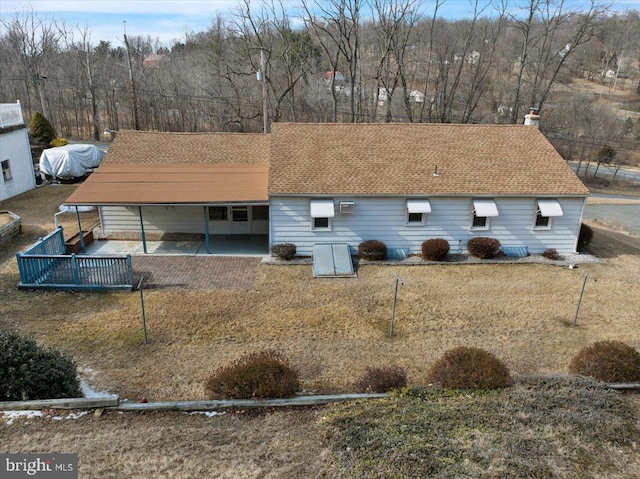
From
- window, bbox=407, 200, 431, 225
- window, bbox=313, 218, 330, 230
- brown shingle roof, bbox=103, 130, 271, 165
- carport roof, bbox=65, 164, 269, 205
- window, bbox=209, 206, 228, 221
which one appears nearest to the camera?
carport roof, bbox=65, 164, 269, 205

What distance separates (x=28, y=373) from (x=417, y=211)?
41.9 feet

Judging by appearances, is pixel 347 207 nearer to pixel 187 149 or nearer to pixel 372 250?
pixel 372 250

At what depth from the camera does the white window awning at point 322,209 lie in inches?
648

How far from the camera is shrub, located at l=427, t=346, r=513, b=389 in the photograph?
8172 millimetres

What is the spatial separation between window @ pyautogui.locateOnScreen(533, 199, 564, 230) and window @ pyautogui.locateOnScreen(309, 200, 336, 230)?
7809 millimetres

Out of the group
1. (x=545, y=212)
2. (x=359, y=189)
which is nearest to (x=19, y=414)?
(x=359, y=189)

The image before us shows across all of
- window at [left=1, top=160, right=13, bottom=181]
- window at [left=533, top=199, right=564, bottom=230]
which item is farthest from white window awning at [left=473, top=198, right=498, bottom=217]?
window at [left=1, top=160, right=13, bottom=181]

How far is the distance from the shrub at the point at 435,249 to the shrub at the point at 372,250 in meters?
1.53

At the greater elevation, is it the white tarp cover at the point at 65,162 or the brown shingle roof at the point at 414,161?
the brown shingle roof at the point at 414,161

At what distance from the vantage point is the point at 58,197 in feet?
79.3

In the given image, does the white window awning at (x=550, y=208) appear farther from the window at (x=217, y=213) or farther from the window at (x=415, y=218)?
the window at (x=217, y=213)

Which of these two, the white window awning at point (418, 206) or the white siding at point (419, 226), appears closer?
the white window awning at point (418, 206)

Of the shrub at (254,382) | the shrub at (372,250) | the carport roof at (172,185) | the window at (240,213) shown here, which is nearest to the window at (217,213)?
the window at (240,213)

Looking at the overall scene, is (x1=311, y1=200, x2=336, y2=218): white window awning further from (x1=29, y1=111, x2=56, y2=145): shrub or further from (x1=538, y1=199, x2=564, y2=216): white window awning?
(x1=29, y1=111, x2=56, y2=145): shrub
